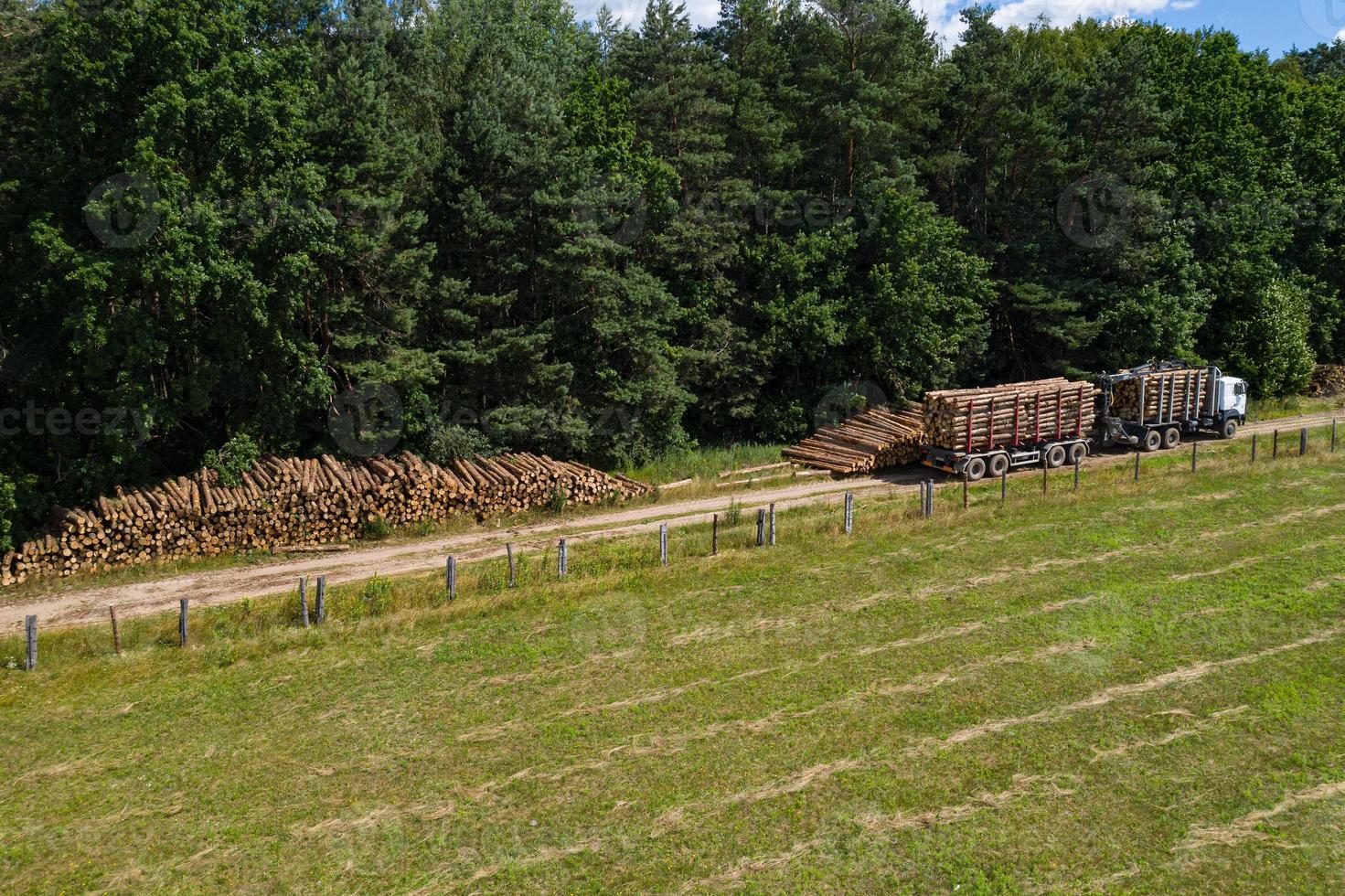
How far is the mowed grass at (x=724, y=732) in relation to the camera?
1252cm

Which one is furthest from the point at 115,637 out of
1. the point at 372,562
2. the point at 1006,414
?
the point at 1006,414

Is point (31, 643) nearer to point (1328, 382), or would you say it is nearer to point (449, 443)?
point (449, 443)

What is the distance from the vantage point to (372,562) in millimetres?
25781

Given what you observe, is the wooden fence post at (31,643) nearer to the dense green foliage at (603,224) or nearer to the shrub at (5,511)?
the shrub at (5,511)

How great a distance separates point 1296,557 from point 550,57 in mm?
43179

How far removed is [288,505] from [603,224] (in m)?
15.1

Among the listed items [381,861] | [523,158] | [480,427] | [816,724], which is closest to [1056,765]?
[816,724]

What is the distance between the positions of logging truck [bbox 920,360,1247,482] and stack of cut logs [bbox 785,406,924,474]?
87cm

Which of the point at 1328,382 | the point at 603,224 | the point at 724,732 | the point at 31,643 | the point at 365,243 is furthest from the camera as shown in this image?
the point at 1328,382

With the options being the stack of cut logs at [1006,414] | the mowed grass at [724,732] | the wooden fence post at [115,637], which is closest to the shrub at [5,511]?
the mowed grass at [724,732]

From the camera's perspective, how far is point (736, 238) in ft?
135

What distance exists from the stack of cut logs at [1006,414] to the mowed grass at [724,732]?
9.84 m

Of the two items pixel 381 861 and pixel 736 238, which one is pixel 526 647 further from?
pixel 736 238

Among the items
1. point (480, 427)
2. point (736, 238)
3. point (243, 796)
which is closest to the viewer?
point (243, 796)
